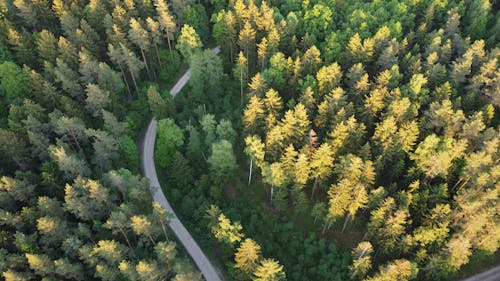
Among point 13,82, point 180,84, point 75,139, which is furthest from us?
point 180,84

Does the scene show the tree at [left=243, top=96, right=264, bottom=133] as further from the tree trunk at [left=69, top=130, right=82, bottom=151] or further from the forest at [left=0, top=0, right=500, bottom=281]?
the tree trunk at [left=69, top=130, right=82, bottom=151]

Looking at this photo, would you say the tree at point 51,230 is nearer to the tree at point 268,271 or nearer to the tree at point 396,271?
the tree at point 268,271

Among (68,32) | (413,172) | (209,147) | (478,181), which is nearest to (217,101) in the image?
(209,147)

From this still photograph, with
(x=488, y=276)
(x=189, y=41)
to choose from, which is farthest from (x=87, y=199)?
(x=488, y=276)

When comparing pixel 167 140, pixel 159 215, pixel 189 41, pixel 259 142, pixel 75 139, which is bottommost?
pixel 159 215

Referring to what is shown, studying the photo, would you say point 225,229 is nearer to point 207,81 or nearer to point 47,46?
point 207,81

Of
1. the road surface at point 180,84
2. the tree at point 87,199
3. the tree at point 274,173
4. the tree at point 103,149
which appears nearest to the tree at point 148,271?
the tree at point 87,199

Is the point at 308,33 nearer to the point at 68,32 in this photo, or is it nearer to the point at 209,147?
the point at 209,147
